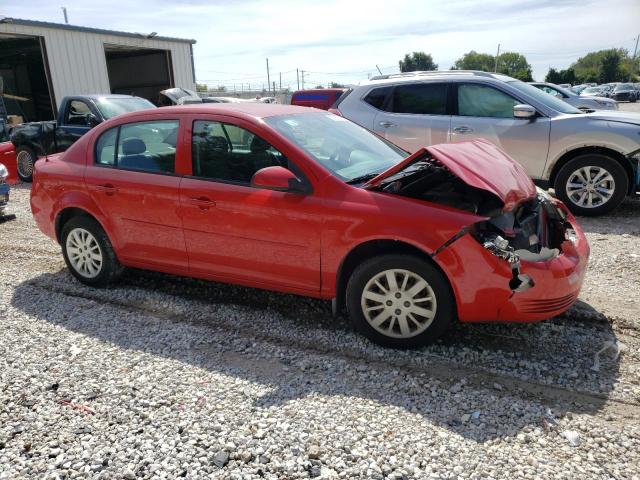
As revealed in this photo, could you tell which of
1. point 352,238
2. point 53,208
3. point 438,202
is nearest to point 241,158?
point 352,238

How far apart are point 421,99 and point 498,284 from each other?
5140 mm

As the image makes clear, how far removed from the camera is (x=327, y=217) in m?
3.50

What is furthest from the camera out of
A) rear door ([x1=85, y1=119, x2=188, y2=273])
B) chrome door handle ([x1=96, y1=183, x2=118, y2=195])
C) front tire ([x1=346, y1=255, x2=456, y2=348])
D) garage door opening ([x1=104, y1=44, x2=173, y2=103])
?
garage door opening ([x1=104, y1=44, x2=173, y2=103])

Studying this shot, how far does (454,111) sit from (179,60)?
1676 centimetres

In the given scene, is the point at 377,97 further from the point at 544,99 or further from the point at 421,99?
the point at 544,99

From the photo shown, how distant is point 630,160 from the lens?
21.2 feet

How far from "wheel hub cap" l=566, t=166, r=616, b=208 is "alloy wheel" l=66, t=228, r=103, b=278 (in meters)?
5.82

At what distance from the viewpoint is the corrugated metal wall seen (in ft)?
52.0

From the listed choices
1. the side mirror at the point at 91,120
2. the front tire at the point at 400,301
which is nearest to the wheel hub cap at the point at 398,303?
the front tire at the point at 400,301

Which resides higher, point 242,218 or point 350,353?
point 242,218

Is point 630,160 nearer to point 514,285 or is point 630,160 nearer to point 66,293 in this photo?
point 514,285

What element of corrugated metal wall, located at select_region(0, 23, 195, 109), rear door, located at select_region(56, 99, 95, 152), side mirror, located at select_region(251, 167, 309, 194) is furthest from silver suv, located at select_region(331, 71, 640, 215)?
corrugated metal wall, located at select_region(0, 23, 195, 109)

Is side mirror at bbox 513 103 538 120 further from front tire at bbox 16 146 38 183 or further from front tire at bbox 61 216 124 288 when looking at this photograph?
front tire at bbox 16 146 38 183

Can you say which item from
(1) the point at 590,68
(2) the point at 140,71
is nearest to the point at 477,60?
(1) the point at 590,68
